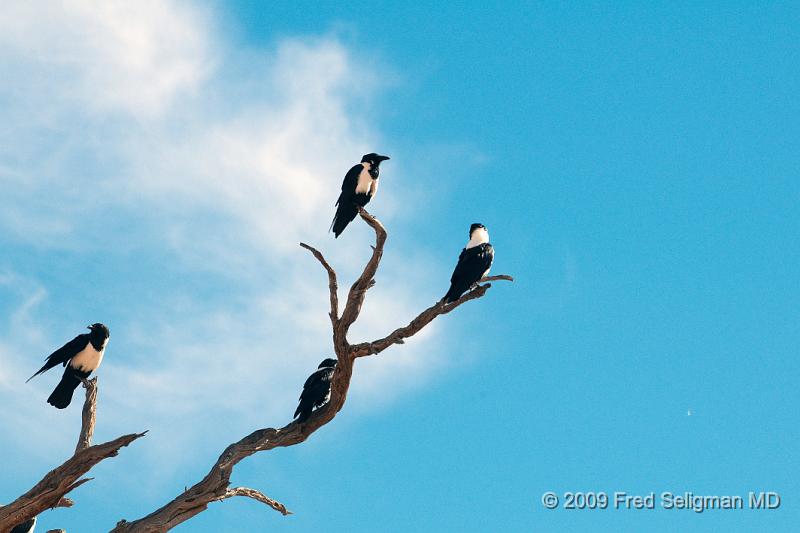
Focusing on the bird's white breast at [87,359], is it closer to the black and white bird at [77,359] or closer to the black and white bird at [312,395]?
the black and white bird at [77,359]

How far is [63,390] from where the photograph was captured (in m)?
11.8

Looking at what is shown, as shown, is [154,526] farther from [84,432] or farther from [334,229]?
[334,229]

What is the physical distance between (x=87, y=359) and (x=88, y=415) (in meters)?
1.34

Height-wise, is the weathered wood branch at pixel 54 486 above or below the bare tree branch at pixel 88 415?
below

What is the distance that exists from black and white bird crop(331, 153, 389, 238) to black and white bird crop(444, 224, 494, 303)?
1.34m

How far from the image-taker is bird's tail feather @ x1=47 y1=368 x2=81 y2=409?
38.5 feet

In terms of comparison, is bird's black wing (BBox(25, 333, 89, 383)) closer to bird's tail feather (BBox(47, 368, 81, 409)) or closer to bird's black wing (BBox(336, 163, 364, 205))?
bird's tail feather (BBox(47, 368, 81, 409))

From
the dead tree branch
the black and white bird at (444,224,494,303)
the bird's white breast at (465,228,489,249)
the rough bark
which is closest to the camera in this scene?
the rough bark

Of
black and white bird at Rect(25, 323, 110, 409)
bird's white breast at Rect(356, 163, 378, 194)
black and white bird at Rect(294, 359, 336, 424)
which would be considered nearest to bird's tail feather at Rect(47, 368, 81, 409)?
black and white bird at Rect(25, 323, 110, 409)

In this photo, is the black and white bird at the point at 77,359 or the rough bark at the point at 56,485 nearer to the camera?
the rough bark at the point at 56,485

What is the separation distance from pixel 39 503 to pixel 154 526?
44.5 inches

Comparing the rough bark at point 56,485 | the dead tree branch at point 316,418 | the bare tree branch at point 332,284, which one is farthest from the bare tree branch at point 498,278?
the rough bark at point 56,485

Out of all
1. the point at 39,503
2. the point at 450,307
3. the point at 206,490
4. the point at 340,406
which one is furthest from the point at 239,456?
the point at 450,307

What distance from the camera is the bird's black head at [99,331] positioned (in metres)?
11.8
